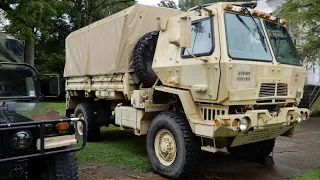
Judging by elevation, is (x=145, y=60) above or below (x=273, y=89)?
above

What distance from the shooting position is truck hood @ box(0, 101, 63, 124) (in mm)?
3686

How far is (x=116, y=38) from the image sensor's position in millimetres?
7078

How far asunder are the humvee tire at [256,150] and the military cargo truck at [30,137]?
394 cm

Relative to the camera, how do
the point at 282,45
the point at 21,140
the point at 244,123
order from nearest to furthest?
the point at 21,140, the point at 244,123, the point at 282,45

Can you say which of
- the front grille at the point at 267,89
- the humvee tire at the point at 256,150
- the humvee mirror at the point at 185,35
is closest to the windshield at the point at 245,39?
the front grille at the point at 267,89

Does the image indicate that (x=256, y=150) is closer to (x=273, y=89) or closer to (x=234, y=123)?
(x=273, y=89)

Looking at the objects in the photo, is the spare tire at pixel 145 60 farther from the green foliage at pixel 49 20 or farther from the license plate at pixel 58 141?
the green foliage at pixel 49 20

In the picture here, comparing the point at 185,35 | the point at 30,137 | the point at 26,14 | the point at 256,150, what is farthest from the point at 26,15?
the point at 30,137

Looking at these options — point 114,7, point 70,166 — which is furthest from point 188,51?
point 114,7

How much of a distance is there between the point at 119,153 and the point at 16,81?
304 cm

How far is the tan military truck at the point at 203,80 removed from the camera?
16.2 feet

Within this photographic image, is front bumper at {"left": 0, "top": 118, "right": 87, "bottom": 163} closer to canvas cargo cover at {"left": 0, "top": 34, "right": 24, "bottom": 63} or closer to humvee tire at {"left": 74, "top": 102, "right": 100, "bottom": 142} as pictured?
canvas cargo cover at {"left": 0, "top": 34, "right": 24, "bottom": 63}

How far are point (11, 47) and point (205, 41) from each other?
3467 mm

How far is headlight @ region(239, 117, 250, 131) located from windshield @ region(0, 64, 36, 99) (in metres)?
3.09
